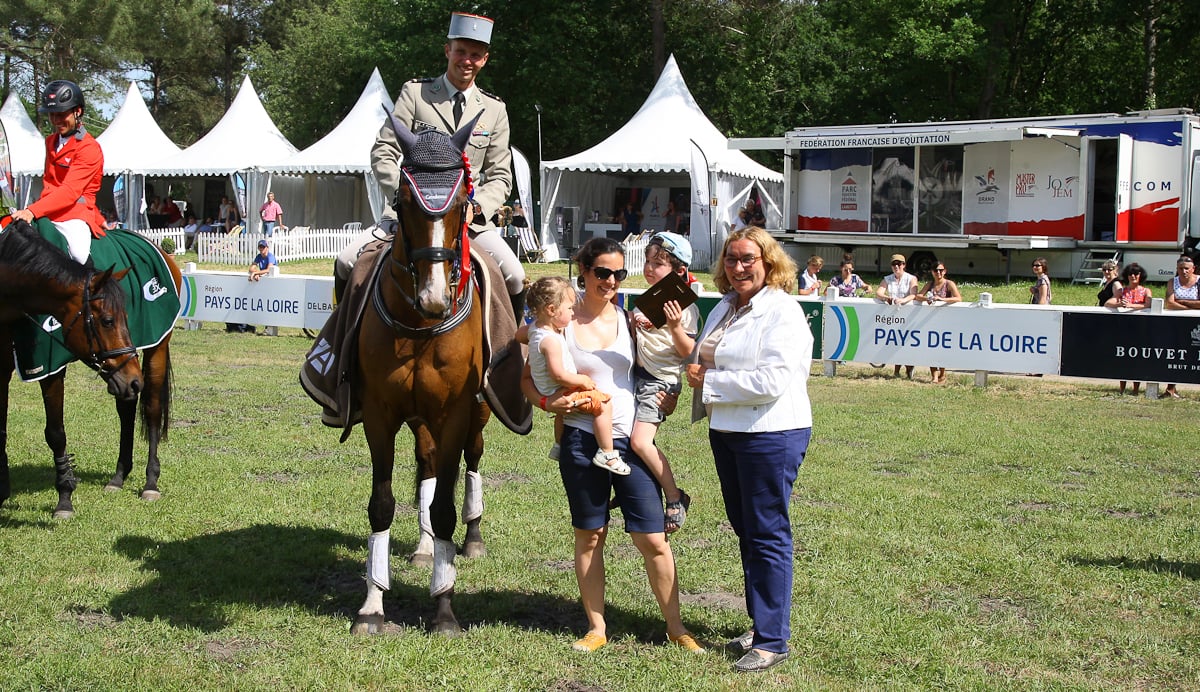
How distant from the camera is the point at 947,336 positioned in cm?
1490

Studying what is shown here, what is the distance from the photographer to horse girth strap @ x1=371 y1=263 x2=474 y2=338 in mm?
5363

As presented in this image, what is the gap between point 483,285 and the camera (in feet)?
19.2

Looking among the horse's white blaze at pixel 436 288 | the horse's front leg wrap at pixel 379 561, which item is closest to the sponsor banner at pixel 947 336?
the horse's front leg wrap at pixel 379 561

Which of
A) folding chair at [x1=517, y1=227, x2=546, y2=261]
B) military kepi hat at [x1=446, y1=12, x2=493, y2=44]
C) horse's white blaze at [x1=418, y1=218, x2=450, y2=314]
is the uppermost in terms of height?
military kepi hat at [x1=446, y1=12, x2=493, y2=44]

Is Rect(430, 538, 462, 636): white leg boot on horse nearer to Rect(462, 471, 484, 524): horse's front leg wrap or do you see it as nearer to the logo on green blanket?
Rect(462, 471, 484, 524): horse's front leg wrap

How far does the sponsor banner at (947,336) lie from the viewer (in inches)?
560

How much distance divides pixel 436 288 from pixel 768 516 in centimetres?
177

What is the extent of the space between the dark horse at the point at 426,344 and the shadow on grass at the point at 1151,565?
12.5 ft

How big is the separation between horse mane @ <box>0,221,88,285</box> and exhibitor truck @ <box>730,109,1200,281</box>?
2223 cm

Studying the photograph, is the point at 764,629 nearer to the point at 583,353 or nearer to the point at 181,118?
the point at 583,353

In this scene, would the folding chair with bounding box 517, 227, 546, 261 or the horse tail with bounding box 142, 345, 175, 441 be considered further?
the folding chair with bounding box 517, 227, 546, 261

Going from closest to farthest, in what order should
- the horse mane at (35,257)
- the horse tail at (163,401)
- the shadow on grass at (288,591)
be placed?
the shadow on grass at (288,591), the horse mane at (35,257), the horse tail at (163,401)

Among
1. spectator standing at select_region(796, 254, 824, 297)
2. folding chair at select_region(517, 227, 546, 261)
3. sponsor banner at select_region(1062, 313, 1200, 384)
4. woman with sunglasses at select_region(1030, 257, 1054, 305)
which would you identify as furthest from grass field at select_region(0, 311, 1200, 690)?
folding chair at select_region(517, 227, 546, 261)

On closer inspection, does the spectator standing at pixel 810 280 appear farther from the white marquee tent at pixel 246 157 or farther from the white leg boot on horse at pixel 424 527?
the white marquee tent at pixel 246 157
